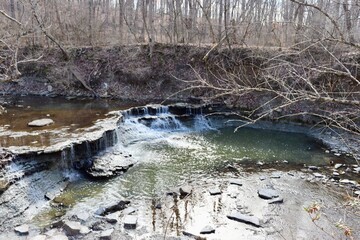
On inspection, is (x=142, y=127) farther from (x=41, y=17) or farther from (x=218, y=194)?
(x=41, y=17)

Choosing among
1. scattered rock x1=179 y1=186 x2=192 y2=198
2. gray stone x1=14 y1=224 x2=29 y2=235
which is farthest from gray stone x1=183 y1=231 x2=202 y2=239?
gray stone x1=14 y1=224 x2=29 y2=235

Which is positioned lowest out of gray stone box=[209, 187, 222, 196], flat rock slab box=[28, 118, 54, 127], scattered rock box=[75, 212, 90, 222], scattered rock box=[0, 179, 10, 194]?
gray stone box=[209, 187, 222, 196]

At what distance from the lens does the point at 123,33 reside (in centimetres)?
1998

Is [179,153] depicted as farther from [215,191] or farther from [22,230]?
[22,230]

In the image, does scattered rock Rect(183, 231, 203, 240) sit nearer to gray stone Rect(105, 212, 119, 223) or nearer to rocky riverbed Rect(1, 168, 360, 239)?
rocky riverbed Rect(1, 168, 360, 239)

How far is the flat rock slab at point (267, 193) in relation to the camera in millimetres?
6949

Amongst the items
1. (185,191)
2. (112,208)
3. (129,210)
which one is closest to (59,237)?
(112,208)

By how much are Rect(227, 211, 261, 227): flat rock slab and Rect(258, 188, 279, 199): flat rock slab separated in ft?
3.31

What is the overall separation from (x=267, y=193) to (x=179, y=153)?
3.28 metres

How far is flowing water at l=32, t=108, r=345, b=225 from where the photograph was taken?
7.13 m

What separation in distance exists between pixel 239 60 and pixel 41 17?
10.6 meters

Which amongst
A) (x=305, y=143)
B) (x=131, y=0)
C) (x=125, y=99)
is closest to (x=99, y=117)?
(x=125, y=99)

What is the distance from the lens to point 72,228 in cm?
536

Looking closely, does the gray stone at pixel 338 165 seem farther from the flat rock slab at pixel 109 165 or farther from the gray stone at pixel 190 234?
the flat rock slab at pixel 109 165
